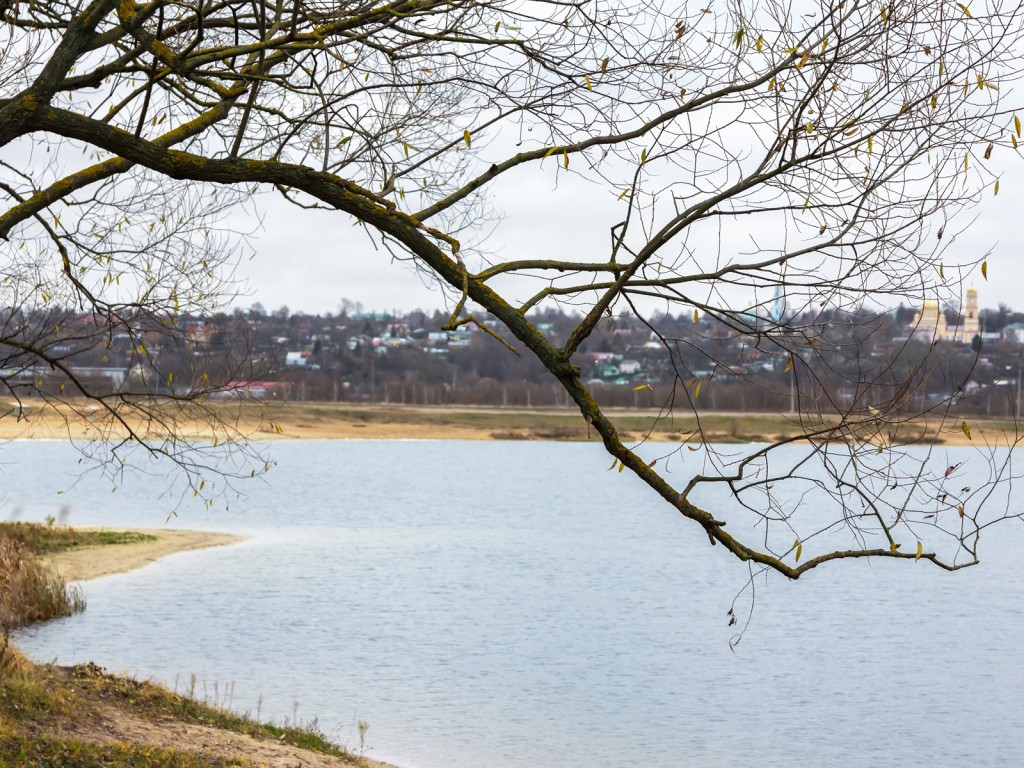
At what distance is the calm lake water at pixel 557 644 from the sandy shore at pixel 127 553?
68 centimetres

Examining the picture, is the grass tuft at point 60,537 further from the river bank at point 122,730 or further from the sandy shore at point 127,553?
the river bank at point 122,730

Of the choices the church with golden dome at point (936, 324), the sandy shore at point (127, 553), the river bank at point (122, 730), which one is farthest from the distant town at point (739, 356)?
the sandy shore at point (127, 553)

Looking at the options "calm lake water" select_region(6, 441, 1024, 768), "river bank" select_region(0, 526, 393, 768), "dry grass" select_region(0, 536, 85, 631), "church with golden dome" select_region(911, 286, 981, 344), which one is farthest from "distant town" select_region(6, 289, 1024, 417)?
"calm lake water" select_region(6, 441, 1024, 768)

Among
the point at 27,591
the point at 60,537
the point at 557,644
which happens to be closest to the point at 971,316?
the point at 27,591

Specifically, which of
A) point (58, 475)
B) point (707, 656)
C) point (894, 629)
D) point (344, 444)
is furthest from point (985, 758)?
point (344, 444)

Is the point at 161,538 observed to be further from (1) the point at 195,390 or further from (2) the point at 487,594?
(1) the point at 195,390

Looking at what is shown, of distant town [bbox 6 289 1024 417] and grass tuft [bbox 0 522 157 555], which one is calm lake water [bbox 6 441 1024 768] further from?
distant town [bbox 6 289 1024 417]

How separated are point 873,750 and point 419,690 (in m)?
7.03

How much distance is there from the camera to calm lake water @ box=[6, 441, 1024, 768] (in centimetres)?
1745

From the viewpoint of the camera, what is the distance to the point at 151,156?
6.83 meters

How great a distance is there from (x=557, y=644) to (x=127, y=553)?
12.3m

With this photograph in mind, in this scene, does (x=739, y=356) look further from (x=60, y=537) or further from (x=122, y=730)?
(x=60, y=537)

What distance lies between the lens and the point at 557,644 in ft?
80.6

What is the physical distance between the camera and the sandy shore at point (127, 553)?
27.0m
